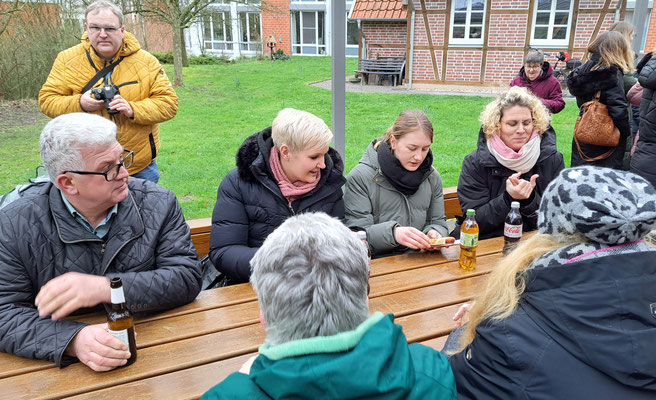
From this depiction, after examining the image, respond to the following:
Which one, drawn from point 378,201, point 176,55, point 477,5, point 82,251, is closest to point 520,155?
point 378,201

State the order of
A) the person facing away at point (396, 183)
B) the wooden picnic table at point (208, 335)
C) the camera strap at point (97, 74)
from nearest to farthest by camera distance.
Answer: the wooden picnic table at point (208, 335) < the person facing away at point (396, 183) < the camera strap at point (97, 74)

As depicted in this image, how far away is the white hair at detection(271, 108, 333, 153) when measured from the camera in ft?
7.95

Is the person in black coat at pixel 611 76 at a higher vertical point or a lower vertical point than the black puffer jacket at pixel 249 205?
higher

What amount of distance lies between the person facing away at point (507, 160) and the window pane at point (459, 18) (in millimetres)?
12372

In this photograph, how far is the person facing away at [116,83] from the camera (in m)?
3.07

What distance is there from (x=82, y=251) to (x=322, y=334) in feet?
4.15

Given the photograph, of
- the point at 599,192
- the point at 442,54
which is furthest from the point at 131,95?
the point at 442,54

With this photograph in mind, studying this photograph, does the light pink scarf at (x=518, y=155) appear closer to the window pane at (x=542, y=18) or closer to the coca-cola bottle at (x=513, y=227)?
the coca-cola bottle at (x=513, y=227)

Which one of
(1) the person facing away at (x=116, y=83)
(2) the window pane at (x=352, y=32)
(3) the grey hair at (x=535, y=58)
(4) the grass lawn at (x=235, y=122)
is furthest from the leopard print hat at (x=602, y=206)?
(2) the window pane at (x=352, y=32)

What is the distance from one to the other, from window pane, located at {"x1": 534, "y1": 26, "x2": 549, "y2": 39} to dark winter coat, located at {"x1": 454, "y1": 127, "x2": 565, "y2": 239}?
1274 centimetres

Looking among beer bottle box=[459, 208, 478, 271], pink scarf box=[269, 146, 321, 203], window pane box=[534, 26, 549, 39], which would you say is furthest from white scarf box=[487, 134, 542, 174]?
window pane box=[534, 26, 549, 39]

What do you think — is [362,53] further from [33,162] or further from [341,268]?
[341,268]

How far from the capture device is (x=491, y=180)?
3.12m

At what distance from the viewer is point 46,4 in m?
6.68
